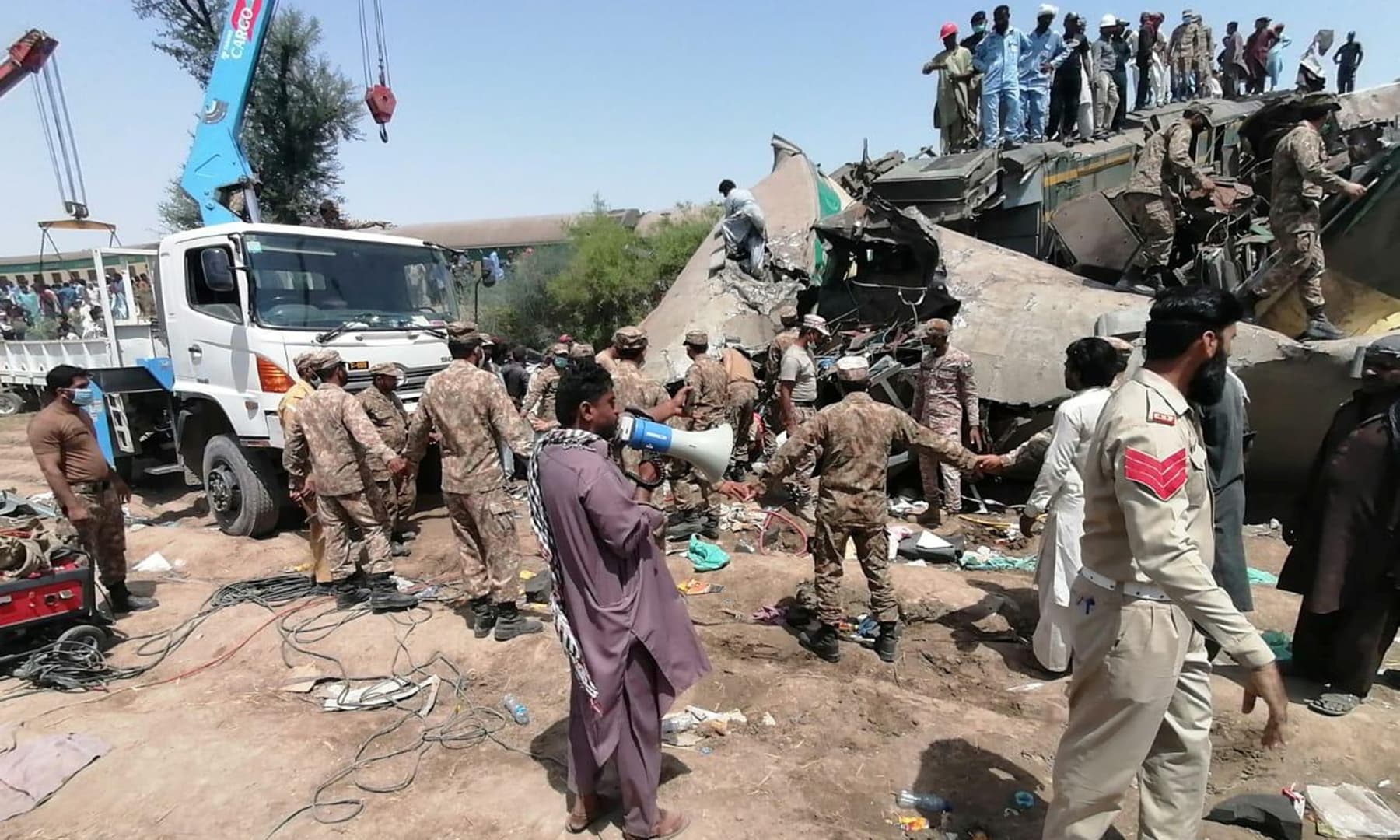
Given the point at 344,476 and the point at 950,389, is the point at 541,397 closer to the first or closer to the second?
the point at 344,476

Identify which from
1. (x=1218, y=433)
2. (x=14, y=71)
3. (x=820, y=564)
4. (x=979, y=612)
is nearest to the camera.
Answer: (x=1218, y=433)

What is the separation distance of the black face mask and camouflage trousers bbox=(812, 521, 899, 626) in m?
2.00

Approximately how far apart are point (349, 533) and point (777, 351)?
421 centimetres

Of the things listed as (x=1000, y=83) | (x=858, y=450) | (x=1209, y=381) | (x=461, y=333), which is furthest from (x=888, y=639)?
(x=1000, y=83)

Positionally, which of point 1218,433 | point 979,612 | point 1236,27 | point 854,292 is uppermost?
point 1236,27

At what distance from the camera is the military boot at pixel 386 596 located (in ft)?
16.6

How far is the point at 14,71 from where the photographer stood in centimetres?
1188

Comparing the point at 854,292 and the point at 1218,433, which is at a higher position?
the point at 854,292

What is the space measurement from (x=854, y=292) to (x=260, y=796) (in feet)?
25.0

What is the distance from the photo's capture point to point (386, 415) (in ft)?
20.0

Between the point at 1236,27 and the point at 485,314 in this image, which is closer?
the point at 1236,27

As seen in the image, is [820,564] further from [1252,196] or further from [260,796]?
[1252,196]

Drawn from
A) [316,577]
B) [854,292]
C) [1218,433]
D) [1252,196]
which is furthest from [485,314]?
[1218,433]

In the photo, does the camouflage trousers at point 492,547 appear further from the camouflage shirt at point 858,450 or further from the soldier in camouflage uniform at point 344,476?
the camouflage shirt at point 858,450
